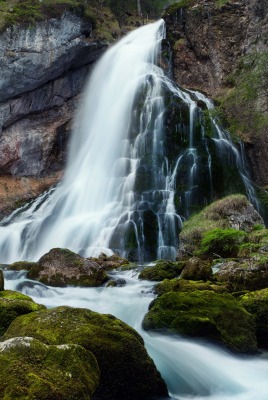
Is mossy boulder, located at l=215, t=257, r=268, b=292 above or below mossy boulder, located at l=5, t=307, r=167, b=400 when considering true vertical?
above

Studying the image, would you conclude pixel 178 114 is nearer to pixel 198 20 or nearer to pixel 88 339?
pixel 198 20

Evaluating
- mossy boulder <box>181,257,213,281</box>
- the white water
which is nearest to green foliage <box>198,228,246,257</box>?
mossy boulder <box>181,257,213,281</box>

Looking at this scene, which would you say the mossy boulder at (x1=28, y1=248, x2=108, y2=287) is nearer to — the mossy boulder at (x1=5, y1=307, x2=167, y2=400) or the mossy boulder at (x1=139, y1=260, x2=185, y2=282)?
the mossy boulder at (x1=139, y1=260, x2=185, y2=282)

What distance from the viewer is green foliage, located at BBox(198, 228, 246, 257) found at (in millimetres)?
14492

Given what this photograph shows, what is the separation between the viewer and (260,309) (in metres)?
8.09

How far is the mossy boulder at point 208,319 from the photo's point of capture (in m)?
7.59

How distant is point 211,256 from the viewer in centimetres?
1466

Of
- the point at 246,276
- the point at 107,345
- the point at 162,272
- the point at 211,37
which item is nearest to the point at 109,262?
the point at 162,272

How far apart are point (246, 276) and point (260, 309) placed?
1900 millimetres

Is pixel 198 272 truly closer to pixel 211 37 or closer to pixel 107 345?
pixel 107 345

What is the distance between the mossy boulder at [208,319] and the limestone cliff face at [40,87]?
2344 centimetres

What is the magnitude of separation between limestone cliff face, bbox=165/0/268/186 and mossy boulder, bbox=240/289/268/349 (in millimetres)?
24306

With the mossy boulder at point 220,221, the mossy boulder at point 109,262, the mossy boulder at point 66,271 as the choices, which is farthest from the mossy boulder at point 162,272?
the mossy boulder at point 220,221

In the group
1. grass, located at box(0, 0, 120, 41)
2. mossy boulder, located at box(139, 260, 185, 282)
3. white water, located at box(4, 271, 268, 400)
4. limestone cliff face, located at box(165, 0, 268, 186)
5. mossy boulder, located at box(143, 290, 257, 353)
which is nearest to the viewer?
white water, located at box(4, 271, 268, 400)
